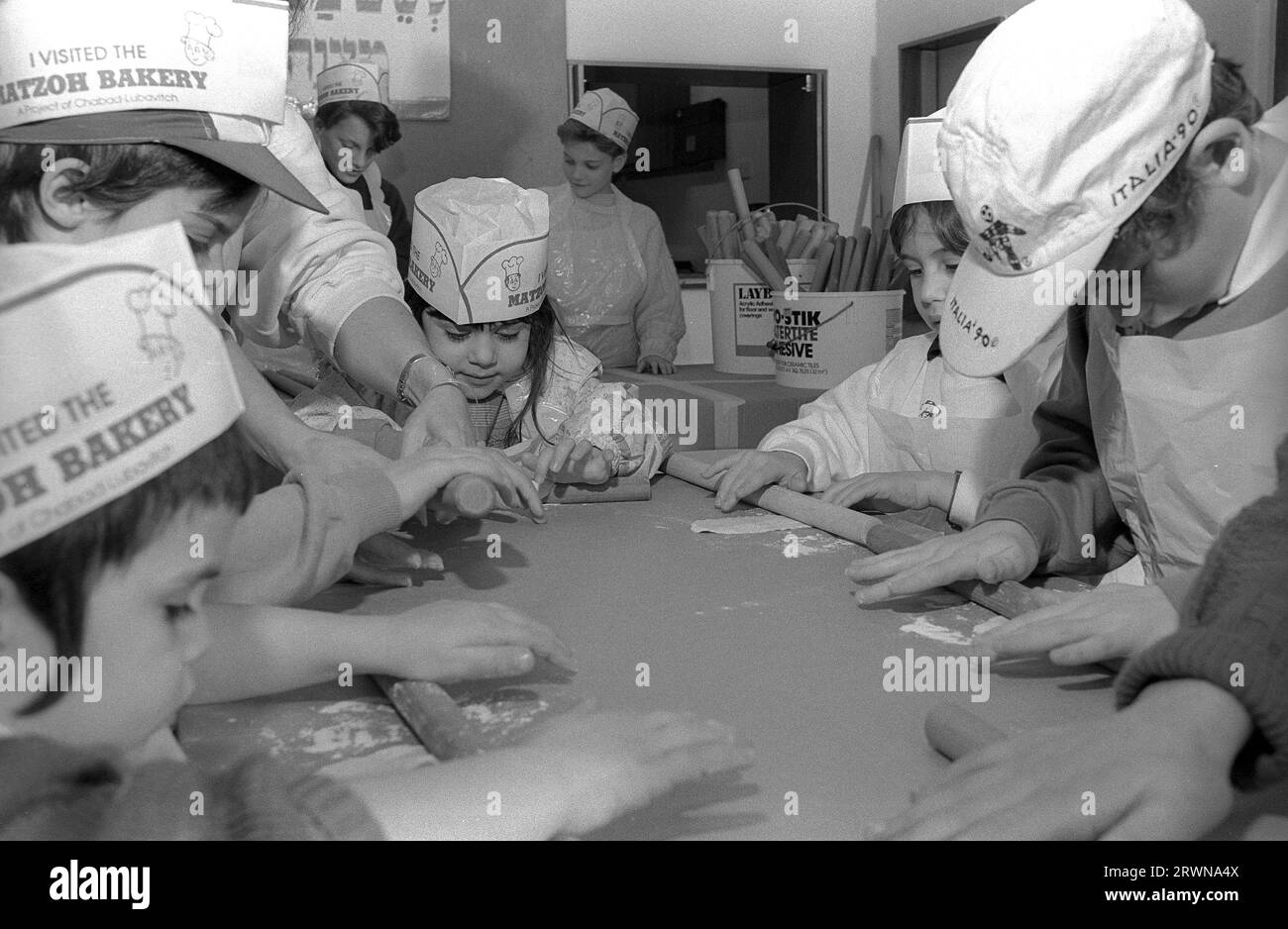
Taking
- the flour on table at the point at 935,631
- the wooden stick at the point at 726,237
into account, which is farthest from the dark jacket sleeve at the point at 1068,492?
the wooden stick at the point at 726,237

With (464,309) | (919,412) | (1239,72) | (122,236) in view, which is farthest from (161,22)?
(919,412)

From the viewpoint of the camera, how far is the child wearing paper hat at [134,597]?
1.11 ft

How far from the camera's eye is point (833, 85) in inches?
132

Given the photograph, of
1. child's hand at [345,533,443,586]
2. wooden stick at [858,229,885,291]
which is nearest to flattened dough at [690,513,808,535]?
child's hand at [345,533,443,586]

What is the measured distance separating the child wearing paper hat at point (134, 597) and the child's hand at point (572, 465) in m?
0.65

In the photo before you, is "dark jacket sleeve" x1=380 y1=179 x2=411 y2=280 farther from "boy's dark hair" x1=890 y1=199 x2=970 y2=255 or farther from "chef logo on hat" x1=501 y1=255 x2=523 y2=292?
"boy's dark hair" x1=890 y1=199 x2=970 y2=255

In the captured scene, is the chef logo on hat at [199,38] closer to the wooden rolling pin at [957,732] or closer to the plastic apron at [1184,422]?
the wooden rolling pin at [957,732]

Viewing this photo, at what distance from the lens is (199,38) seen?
0.54 meters

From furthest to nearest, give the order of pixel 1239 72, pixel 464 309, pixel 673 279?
pixel 673 279 < pixel 464 309 < pixel 1239 72

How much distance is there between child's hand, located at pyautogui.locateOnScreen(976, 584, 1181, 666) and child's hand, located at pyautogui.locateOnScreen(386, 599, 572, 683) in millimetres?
220

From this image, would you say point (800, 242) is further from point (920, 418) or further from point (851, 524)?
point (851, 524)
